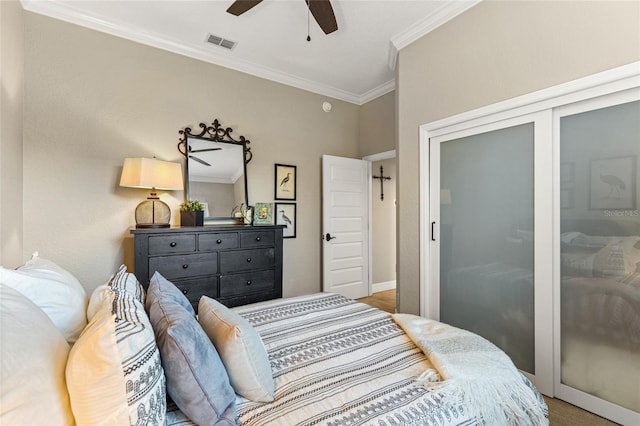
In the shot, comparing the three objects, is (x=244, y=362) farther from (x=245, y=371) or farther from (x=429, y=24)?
(x=429, y=24)

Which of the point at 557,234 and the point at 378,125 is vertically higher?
the point at 378,125

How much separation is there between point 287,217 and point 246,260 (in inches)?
39.5

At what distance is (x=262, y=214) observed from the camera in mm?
3727

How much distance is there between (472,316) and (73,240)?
3.50 metres

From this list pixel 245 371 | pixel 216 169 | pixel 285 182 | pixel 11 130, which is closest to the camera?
pixel 245 371

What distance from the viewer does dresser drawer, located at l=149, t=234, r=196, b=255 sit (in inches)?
103

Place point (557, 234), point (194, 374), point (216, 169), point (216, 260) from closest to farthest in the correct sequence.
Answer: point (194, 374) < point (557, 234) < point (216, 260) < point (216, 169)

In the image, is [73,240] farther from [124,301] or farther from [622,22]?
[622,22]

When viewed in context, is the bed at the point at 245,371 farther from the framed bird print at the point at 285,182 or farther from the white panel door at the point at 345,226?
the white panel door at the point at 345,226

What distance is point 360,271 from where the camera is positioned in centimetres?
Result: 456

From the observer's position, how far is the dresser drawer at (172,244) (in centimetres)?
261

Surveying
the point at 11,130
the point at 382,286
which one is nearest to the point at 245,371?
the point at 11,130

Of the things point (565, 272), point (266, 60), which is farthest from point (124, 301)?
point (266, 60)

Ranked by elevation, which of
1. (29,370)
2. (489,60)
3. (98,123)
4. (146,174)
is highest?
(489,60)
